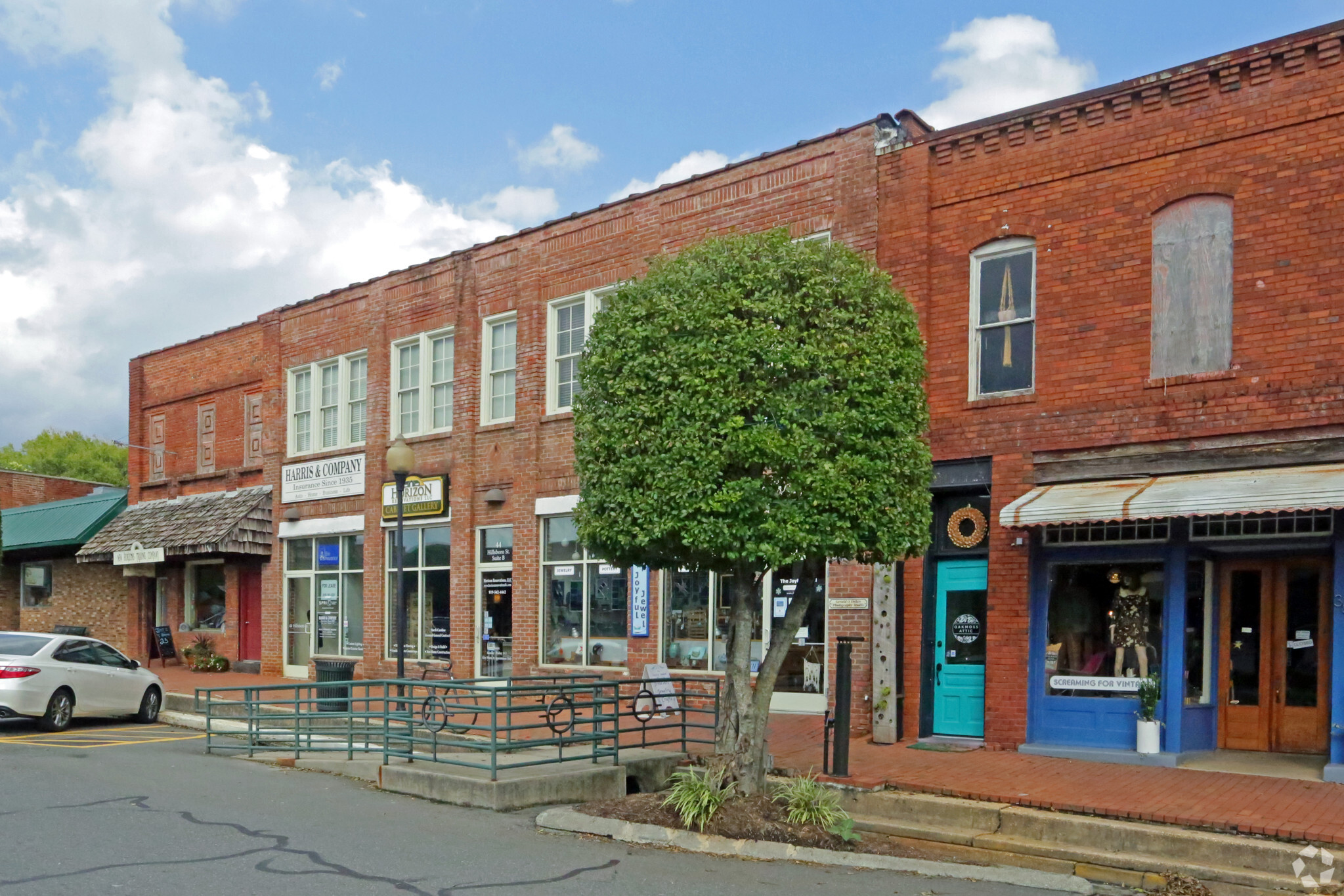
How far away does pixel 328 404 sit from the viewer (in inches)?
974

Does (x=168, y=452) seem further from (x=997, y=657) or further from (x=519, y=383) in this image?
(x=997, y=657)

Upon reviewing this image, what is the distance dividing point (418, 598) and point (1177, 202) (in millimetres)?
14404

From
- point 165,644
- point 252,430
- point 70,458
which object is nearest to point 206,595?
point 165,644

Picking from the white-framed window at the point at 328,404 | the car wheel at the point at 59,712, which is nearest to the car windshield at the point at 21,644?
the car wheel at the point at 59,712

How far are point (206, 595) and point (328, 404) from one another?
20.0ft

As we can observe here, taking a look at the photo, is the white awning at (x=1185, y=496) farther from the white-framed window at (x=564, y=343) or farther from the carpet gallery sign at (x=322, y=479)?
the carpet gallery sign at (x=322, y=479)

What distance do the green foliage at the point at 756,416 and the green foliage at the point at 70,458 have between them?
6684 centimetres

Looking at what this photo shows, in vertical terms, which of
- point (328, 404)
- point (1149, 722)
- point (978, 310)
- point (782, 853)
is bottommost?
point (782, 853)

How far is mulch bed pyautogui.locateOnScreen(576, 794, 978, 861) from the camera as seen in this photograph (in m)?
9.77

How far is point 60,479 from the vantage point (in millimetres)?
40469

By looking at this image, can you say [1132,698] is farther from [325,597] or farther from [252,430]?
[252,430]

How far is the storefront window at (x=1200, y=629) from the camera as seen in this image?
13266mm

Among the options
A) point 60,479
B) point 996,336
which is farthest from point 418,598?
point 60,479

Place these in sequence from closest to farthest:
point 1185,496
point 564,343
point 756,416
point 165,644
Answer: point 756,416
point 1185,496
point 564,343
point 165,644
